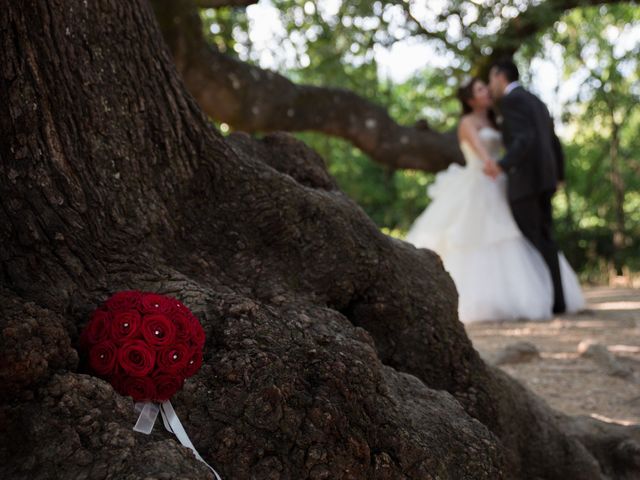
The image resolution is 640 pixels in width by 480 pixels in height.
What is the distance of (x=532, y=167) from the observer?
8.38 m

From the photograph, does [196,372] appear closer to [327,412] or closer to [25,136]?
[327,412]

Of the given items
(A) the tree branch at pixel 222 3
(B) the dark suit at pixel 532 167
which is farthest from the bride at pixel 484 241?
(A) the tree branch at pixel 222 3

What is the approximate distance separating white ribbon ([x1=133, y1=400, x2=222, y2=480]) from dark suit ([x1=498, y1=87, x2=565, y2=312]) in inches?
270

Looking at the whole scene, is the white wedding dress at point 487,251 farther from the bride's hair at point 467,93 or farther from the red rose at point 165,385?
the red rose at point 165,385

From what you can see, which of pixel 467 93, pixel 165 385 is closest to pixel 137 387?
pixel 165 385

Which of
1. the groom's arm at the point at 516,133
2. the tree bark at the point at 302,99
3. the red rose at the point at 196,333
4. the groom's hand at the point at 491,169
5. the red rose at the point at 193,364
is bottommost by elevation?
the red rose at the point at 193,364

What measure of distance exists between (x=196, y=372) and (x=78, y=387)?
0.33 m

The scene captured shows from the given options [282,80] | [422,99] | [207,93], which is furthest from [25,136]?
[422,99]

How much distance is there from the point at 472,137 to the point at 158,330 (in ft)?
23.9

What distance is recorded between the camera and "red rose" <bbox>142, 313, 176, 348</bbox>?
6.19 feet

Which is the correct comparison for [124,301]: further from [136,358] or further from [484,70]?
[484,70]

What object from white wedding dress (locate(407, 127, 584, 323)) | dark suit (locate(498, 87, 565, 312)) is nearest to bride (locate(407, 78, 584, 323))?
white wedding dress (locate(407, 127, 584, 323))

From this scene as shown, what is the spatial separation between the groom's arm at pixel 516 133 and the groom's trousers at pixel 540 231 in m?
0.53

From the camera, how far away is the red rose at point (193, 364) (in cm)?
193
